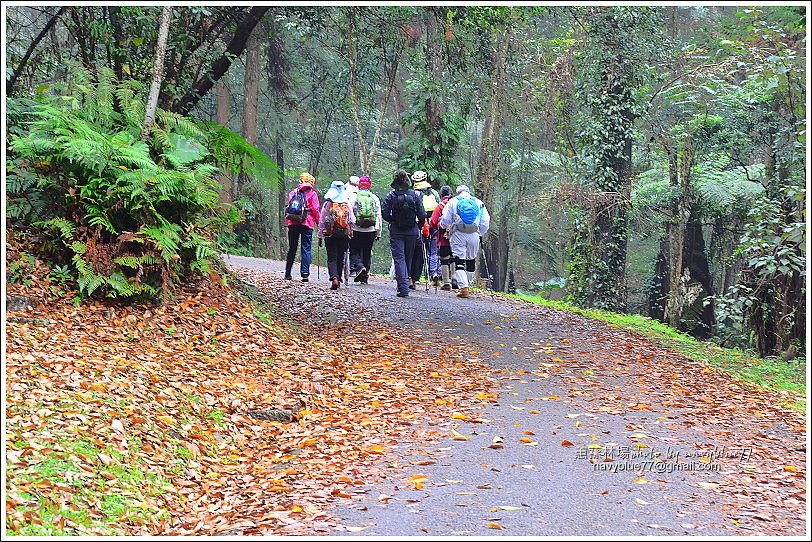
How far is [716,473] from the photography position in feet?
21.9

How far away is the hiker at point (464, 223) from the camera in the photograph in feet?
49.1

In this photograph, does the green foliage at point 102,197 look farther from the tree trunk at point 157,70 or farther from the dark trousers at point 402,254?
the dark trousers at point 402,254

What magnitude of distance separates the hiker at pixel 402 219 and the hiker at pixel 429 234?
1321mm

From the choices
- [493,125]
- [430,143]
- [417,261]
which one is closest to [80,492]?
[417,261]

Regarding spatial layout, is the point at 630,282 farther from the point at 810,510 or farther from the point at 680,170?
the point at 810,510

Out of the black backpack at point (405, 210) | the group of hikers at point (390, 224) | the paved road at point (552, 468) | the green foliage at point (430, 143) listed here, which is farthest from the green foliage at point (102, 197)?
the green foliage at point (430, 143)

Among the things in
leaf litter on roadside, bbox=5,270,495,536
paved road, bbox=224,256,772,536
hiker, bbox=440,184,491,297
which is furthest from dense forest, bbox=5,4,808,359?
paved road, bbox=224,256,772,536

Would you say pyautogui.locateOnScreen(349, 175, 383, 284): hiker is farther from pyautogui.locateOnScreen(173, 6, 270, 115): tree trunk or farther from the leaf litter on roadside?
the leaf litter on roadside

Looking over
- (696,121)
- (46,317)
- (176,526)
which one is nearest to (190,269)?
(46,317)

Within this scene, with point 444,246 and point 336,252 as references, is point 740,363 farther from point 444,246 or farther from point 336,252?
point 336,252

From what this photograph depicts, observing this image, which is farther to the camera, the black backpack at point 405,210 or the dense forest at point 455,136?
the black backpack at point 405,210

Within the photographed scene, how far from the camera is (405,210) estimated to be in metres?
14.4

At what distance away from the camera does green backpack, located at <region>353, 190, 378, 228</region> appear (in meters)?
14.7

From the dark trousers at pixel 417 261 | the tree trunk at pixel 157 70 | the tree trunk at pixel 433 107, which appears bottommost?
the dark trousers at pixel 417 261
